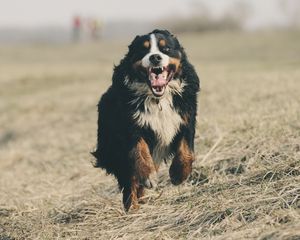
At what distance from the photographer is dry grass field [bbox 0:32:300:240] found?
5160mm

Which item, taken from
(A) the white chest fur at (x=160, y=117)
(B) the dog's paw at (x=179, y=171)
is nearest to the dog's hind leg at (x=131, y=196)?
(B) the dog's paw at (x=179, y=171)

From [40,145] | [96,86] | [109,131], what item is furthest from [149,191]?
[96,86]

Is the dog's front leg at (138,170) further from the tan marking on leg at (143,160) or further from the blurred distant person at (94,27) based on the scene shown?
the blurred distant person at (94,27)

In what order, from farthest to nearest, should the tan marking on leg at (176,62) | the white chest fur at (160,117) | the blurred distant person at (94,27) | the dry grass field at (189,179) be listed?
the blurred distant person at (94,27), the white chest fur at (160,117), the tan marking on leg at (176,62), the dry grass field at (189,179)

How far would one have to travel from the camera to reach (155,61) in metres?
5.54

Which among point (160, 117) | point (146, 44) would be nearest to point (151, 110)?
point (160, 117)

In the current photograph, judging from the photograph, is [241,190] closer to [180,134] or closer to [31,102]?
[180,134]

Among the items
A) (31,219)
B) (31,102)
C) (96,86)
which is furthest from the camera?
(96,86)

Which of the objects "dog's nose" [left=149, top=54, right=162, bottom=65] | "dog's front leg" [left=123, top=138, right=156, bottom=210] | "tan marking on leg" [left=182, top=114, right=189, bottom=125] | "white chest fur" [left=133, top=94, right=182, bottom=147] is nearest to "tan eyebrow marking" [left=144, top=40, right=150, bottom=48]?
"dog's nose" [left=149, top=54, right=162, bottom=65]

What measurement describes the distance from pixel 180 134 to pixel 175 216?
731mm

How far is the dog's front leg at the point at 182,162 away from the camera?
5.88 metres

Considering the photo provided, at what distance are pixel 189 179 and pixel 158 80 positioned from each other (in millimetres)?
1621

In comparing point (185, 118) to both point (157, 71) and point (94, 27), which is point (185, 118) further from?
point (94, 27)

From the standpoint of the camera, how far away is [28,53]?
40594mm
